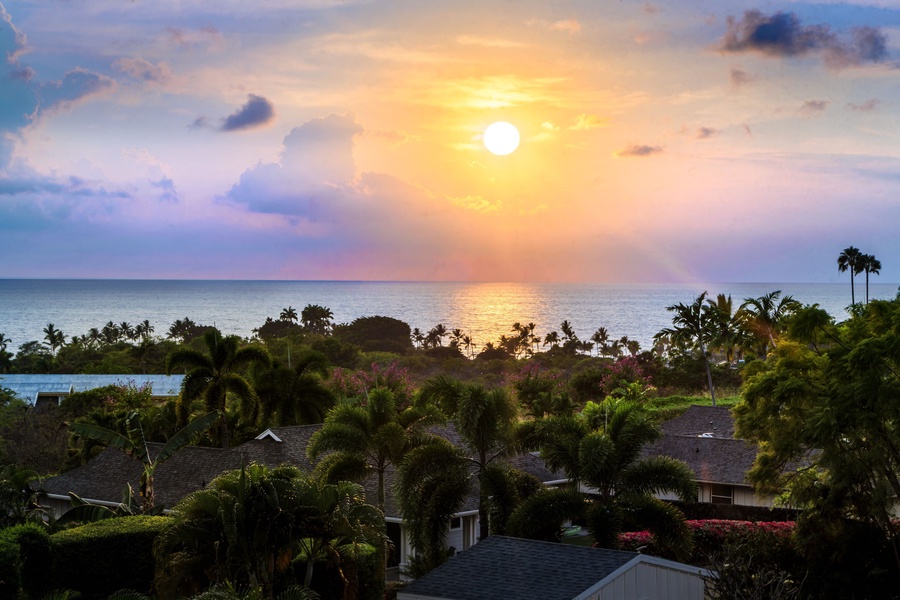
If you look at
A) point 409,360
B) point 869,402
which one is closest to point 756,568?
point 869,402

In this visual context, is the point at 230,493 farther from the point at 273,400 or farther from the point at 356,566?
the point at 273,400

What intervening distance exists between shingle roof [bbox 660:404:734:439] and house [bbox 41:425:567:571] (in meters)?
13.5

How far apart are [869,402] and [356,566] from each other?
14.2 m

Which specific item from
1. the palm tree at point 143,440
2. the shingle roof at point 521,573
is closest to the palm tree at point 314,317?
the palm tree at point 143,440

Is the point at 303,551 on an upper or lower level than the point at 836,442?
lower

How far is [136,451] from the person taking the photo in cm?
3403

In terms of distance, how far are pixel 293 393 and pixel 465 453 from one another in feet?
65.6

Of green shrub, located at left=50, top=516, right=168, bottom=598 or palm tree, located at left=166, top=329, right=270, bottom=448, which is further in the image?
palm tree, located at left=166, top=329, right=270, bottom=448

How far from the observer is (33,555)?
86.1 ft

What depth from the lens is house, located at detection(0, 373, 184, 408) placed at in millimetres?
79188

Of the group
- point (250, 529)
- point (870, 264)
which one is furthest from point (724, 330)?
point (250, 529)

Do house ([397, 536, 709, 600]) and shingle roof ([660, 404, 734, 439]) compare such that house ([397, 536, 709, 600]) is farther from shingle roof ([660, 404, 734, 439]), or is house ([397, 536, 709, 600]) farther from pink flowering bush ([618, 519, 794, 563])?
shingle roof ([660, 404, 734, 439])

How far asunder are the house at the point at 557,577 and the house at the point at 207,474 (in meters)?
10.4

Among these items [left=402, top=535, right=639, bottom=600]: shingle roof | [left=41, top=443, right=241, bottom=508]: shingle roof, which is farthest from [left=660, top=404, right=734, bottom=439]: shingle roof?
[left=402, top=535, right=639, bottom=600]: shingle roof
